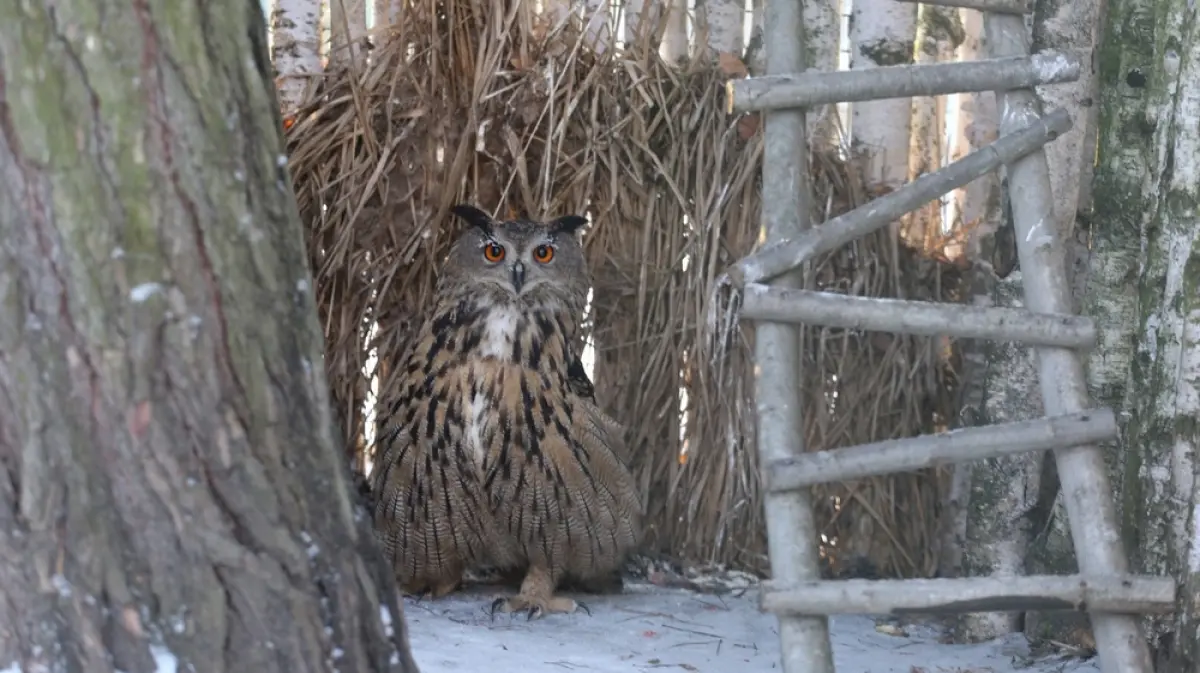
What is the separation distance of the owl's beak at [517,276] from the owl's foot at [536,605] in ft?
2.83

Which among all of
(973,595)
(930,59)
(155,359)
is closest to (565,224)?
(930,59)

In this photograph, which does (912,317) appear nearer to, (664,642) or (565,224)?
(664,642)

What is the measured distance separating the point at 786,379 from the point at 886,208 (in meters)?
0.36

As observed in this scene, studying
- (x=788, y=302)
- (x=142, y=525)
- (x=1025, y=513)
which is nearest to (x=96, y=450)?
(x=142, y=525)

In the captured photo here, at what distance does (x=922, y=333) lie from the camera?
2.52 m

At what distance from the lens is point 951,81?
2.58 metres

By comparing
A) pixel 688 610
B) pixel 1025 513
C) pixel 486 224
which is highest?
pixel 486 224

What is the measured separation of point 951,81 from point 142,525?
1.60 metres

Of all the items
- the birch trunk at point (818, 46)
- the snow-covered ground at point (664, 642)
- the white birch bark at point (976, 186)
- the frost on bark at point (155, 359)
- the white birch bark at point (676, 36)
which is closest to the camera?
the frost on bark at point (155, 359)

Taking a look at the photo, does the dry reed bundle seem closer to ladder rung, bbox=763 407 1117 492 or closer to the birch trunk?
the birch trunk

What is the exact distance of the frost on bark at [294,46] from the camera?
13.9 ft

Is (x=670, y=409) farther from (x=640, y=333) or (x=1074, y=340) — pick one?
(x=1074, y=340)

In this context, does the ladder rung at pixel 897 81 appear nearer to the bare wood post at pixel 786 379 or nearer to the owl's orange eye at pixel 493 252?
the bare wood post at pixel 786 379

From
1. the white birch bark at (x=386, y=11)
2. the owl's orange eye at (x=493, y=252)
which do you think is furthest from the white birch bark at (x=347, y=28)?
the owl's orange eye at (x=493, y=252)
